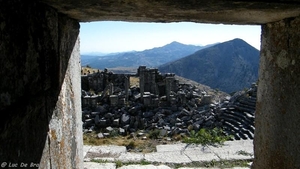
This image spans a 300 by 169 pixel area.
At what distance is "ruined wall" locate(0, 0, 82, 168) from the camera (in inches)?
49.3

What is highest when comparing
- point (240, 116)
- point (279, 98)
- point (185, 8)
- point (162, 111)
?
point (185, 8)

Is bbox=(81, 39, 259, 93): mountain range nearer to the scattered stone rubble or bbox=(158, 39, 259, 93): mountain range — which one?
bbox=(158, 39, 259, 93): mountain range

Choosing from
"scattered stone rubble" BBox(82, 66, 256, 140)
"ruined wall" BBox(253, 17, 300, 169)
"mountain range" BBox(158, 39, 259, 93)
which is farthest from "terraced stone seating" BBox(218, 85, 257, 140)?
"mountain range" BBox(158, 39, 259, 93)

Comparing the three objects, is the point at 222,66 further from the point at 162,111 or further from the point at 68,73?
the point at 68,73

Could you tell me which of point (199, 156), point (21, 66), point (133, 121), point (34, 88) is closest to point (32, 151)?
point (34, 88)

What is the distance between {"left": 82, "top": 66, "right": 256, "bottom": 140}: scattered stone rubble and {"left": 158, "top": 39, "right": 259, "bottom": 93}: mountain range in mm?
77234

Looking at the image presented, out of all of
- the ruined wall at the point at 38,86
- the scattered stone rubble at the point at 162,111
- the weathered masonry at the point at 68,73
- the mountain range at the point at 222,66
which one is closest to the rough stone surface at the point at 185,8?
the weathered masonry at the point at 68,73

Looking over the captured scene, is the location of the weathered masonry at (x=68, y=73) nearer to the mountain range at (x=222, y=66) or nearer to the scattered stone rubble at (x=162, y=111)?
the scattered stone rubble at (x=162, y=111)

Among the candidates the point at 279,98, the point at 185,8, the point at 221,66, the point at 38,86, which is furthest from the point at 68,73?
the point at 221,66

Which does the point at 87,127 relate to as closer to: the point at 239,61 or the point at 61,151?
the point at 61,151

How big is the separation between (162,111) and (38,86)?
48.8ft

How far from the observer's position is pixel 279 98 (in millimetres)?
2254

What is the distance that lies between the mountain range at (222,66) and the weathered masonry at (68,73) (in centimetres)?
9316

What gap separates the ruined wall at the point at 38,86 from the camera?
4.11ft
